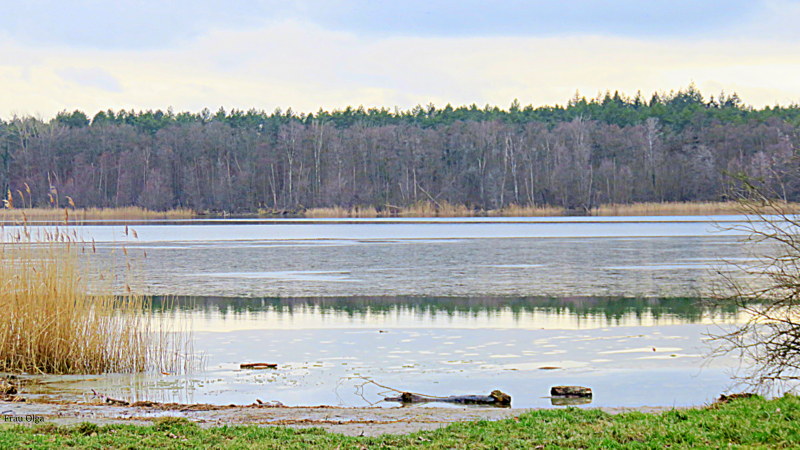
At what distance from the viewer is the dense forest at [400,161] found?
3342 inches

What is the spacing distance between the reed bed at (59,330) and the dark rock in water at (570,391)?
5.09 metres

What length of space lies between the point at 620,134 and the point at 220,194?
41.1 m

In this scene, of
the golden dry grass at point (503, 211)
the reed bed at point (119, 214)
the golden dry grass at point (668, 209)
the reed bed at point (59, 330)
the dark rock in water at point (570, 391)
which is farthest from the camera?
the golden dry grass at point (503, 211)

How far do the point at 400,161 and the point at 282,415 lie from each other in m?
82.1

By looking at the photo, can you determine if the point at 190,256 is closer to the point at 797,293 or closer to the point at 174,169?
the point at 797,293

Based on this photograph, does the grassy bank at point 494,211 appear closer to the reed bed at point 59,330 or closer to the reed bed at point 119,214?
the reed bed at point 119,214

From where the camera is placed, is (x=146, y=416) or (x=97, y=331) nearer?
(x=146, y=416)

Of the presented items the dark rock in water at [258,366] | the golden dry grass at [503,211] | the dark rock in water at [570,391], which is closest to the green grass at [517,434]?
the dark rock in water at [570,391]

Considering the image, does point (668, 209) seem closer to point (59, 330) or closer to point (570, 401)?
point (570, 401)

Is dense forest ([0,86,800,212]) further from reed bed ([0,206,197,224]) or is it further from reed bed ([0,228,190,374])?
reed bed ([0,228,190,374])

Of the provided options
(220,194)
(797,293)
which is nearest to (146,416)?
(797,293)

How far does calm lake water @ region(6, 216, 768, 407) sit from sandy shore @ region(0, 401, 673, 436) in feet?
2.48

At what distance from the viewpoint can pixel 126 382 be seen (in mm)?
11344

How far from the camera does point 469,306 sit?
18.2 metres
